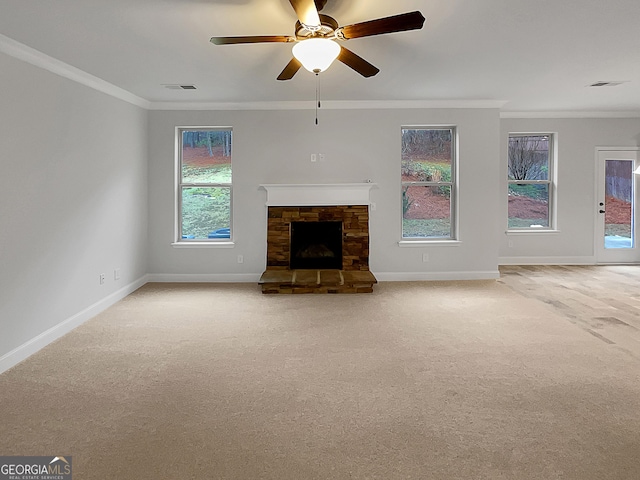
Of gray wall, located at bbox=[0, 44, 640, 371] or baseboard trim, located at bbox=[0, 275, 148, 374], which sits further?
gray wall, located at bbox=[0, 44, 640, 371]

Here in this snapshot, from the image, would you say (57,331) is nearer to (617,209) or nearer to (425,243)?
(425,243)

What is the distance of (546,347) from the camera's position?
3.70m

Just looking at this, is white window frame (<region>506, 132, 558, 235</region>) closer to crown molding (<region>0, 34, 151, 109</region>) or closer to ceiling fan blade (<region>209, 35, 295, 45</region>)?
ceiling fan blade (<region>209, 35, 295, 45</region>)

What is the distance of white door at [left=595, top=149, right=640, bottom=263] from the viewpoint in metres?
7.61

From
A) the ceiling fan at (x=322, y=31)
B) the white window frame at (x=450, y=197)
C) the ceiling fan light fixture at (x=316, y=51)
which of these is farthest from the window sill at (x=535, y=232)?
the ceiling fan light fixture at (x=316, y=51)

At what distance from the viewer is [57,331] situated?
13.2 ft

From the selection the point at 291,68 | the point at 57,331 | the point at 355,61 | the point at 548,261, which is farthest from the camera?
the point at 548,261

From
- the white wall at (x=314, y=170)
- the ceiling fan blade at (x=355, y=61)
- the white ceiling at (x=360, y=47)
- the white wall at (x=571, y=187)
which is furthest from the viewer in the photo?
the white wall at (x=571, y=187)

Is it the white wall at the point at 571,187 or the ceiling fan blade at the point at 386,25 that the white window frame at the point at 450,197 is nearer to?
the white wall at the point at 571,187

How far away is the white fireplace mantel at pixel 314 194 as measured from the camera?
20.4 ft

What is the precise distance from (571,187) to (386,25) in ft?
20.3

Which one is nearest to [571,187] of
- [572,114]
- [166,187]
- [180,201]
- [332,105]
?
[572,114]

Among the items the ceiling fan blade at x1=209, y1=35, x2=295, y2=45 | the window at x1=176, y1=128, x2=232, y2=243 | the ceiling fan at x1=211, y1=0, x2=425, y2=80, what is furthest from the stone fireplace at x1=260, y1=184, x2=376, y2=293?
the ceiling fan blade at x1=209, y1=35, x2=295, y2=45

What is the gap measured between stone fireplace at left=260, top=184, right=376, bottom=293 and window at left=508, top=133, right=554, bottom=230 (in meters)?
2.96
